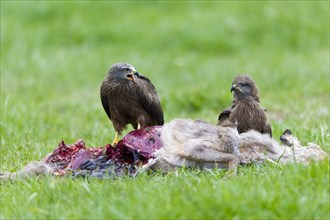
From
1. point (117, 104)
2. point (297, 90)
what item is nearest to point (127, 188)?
point (117, 104)

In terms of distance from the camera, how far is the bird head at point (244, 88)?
8.01 meters

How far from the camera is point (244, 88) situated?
8062 mm

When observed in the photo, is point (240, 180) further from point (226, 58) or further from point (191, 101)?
point (226, 58)

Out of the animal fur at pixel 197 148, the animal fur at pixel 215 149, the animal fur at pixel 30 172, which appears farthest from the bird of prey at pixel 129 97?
the animal fur at pixel 30 172

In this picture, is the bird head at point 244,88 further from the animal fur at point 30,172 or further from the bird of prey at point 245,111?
the animal fur at point 30,172

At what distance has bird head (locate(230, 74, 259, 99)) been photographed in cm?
801

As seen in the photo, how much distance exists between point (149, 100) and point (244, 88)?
95 cm

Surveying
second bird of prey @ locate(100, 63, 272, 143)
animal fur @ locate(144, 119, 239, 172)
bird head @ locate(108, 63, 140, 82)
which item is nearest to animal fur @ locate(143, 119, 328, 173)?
animal fur @ locate(144, 119, 239, 172)

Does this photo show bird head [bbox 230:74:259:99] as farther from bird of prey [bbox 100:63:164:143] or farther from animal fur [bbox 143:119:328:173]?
animal fur [bbox 143:119:328:173]

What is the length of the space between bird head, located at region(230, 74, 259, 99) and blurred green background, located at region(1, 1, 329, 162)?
2.27 meters

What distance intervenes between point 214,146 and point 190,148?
195 millimetres

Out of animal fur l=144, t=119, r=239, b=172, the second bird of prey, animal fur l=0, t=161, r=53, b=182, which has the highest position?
the second bird of prey

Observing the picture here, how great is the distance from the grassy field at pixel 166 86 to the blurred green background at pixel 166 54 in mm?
26

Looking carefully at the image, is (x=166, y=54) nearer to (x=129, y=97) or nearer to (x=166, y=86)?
(x=166, y=86)
